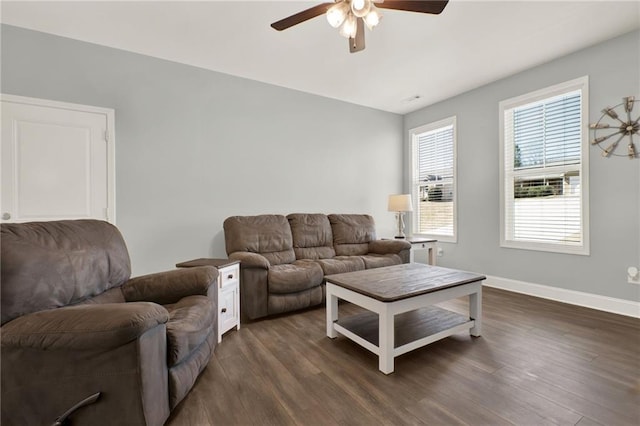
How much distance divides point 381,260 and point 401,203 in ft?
3.96

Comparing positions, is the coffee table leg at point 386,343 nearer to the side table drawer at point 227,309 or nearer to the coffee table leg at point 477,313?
the coffee table leg at point 477,313

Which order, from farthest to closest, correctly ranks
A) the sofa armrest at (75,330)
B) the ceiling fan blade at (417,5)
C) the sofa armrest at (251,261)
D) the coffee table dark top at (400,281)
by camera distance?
1. the sofa armrest at (251,261)
2. the coffee table dark top at (400,281)
3. the ceiling fan blade at (417,5)
4. the sofa armrest at (75,330)

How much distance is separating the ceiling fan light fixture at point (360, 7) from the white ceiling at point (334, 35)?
31.4 inches

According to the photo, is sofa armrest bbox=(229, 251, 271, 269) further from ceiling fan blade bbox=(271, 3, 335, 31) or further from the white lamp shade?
the white lamp shade

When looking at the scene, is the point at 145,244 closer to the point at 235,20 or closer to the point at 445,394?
the point at 235,20

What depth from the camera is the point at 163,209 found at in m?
3.21

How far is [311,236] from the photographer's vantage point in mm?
3764

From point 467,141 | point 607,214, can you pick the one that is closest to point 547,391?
point 607,214

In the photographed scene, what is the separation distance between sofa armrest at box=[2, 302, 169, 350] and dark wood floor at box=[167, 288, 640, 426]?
62 cm

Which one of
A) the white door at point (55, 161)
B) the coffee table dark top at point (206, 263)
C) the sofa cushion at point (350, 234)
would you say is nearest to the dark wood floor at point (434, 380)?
the coffee table dark top at point (206, 263)

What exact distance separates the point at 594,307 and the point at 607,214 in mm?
986

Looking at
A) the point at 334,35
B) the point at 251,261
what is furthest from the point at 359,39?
the point at 251,261

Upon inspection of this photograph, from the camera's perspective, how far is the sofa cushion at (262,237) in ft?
10.6

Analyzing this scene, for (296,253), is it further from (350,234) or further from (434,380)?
(434,380)
